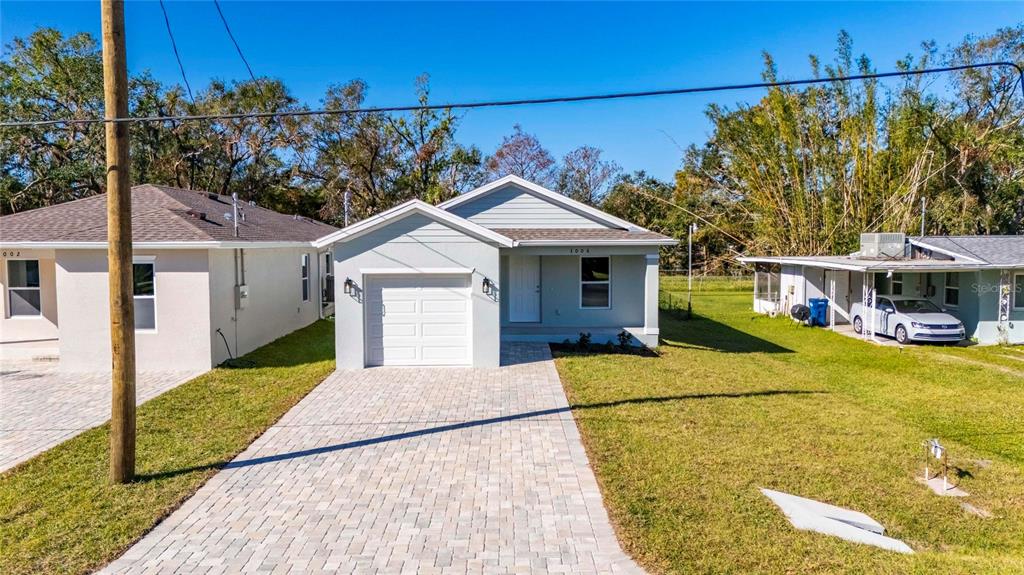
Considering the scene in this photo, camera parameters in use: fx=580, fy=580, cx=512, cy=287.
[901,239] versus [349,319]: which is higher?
[901,239]

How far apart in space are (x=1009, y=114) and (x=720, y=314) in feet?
70.6

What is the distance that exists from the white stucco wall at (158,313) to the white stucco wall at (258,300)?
0.88 ft

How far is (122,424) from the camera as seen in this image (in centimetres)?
609

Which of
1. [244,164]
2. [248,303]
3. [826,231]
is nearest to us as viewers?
[248,303]

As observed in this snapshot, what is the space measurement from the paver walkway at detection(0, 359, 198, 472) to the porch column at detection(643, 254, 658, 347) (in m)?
10.3

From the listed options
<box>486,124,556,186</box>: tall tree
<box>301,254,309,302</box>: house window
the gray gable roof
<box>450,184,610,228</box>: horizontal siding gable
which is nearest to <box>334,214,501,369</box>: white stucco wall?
<box>450,184,610,228</box>: horizontal siding gable

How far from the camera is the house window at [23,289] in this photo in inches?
547

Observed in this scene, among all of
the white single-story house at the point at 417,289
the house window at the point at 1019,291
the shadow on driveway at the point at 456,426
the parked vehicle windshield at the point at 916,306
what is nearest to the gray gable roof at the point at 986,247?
the house window at the point at 1019,291

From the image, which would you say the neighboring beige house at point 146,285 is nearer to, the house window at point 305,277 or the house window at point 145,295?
the house window at point 145,295

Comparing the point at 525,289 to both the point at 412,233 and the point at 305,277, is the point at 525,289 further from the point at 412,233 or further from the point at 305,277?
the point at 305,277

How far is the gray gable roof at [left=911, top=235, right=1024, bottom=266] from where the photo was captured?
16.1 meters

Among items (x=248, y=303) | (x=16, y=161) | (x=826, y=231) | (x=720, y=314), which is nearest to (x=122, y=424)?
(x=248, y=303)

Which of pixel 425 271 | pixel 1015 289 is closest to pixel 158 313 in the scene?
pixel 425 271

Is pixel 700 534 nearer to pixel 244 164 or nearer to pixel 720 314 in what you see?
pixel 720 314
